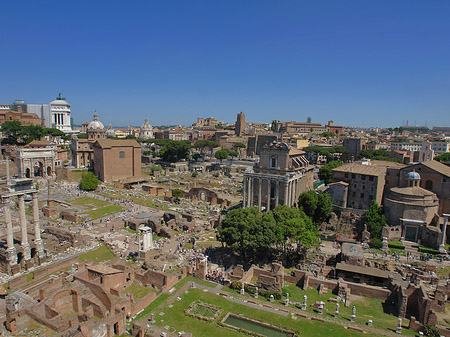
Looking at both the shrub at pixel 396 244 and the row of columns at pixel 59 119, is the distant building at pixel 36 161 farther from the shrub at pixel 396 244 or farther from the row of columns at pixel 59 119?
the shrub at pixel 396 244

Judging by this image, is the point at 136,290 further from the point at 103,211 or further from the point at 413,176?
the point at 413,176

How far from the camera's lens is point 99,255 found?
32.4 meters

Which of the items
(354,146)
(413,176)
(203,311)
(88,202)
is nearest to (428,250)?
(413,176)

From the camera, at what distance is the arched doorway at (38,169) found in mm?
71000

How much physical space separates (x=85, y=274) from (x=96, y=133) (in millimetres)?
72553

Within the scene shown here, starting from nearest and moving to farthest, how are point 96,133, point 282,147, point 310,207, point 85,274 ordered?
1. point 85,274
2. point 310,207
3. point 282,147
4. point 96,133

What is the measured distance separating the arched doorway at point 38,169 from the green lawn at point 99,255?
47.2 meters

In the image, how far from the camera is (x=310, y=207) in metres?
42.6

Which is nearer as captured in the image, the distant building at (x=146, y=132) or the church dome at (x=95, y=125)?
the church dome at (x=95, y=125)

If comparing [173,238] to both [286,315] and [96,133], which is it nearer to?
[286,315]

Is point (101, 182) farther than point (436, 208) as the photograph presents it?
Yes

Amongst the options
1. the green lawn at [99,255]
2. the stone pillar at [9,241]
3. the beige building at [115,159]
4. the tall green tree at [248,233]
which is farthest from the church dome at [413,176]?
the beige building at [115,159]

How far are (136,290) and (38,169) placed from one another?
196ft

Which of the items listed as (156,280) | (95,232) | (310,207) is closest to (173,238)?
(95,232)
